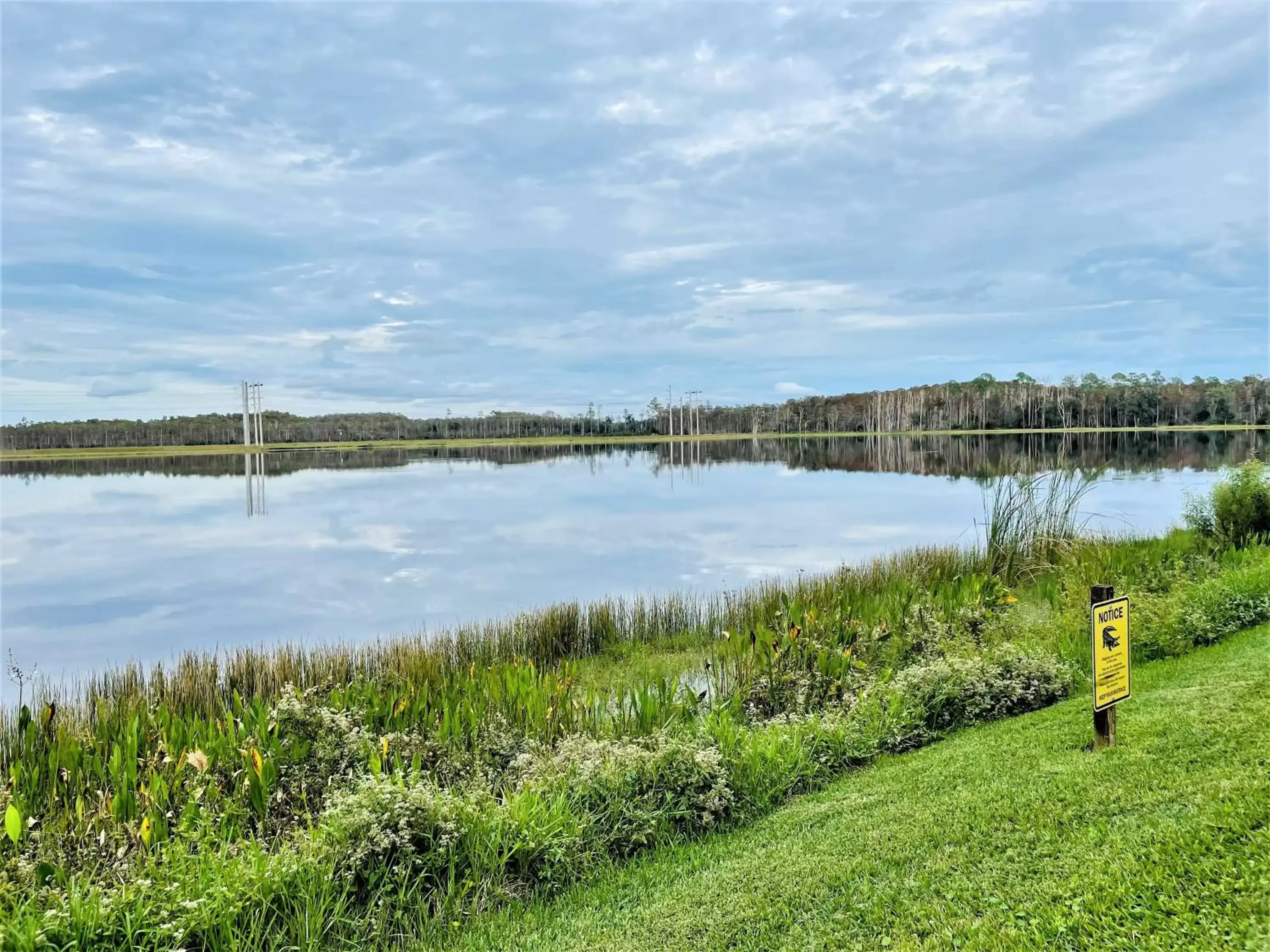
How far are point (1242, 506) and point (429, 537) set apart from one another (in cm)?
1686

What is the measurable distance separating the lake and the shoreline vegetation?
2892 mm

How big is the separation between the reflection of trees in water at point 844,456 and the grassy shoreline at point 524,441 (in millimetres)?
4528

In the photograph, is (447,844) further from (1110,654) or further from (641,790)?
(1110,654)

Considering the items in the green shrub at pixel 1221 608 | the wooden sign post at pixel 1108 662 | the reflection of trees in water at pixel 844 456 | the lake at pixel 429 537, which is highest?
the reflection of trees in water at pixel 844 456

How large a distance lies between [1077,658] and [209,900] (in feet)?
20.6

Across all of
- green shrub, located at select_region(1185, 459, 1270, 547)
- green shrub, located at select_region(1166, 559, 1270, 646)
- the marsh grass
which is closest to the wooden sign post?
green shrub, located at select_region(1166, 559, 1270, 646)

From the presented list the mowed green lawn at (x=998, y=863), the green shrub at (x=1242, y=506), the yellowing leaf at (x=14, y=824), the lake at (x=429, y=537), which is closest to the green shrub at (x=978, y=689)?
the mowed green lawn at (x=998, y=863)

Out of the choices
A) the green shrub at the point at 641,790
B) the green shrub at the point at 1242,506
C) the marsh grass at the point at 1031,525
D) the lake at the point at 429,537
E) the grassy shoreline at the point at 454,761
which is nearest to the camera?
the grassy shoreline at the point at 454,761

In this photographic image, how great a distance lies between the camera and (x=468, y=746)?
18.2 ft

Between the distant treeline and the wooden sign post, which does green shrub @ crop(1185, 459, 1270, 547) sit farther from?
the distant treeline

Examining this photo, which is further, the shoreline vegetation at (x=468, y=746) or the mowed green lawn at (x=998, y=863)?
the shoreline vegetation at (x=468, y=746)

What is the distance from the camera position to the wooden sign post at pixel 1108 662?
404 cm

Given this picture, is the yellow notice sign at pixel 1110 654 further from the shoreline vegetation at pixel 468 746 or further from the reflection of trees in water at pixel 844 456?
the reflection of trees in water at pixel 844 456

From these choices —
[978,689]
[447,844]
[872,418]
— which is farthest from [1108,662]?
[872,418]
